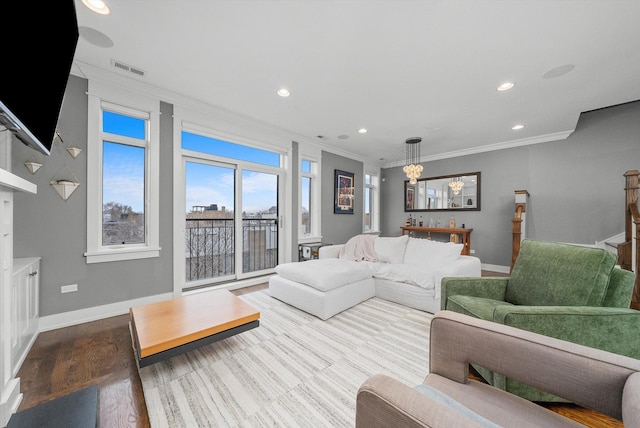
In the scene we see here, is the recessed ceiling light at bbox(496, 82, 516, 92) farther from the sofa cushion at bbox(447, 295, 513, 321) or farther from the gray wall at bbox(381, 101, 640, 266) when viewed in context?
the gray wall at bbox(381, 101, 640, 266)

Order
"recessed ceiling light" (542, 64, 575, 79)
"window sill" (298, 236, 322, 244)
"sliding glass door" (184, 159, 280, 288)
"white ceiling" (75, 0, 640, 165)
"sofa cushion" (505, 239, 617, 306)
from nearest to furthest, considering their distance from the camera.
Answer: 1. "sofa cushion" (505, 239, 617, 306)
2. "white ceiling" (75, 0, 640, 165)
3. "recessed ceiling light" (542, 64, 575, 79)
4. "sliding glass door" (184, 159, 280, 288)
5. "window sill" (298, 236, 322, 244)

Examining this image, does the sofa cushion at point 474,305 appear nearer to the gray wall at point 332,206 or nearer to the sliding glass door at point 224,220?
the sliding glass door at point 224,220

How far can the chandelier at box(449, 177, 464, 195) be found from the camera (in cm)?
564

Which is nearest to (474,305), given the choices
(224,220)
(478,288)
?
(478,288)

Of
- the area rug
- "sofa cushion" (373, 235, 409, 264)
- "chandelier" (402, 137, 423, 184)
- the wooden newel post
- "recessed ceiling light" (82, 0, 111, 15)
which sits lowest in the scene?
the area rug

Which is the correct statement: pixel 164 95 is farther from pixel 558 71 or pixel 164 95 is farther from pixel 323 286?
pixel 558 71

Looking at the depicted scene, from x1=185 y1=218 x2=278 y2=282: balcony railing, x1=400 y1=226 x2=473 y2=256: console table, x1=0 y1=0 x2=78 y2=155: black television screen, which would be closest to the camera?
x1=0 y1=0 x2=78 y2=155: black television screen

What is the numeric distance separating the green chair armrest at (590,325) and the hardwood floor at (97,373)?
46 centimetres

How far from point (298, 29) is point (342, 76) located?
0.80 metres

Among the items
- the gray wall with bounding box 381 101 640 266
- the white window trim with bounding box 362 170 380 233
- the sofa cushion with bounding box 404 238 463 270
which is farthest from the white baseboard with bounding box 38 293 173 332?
the gray wall with bounding box 381 101 640 266

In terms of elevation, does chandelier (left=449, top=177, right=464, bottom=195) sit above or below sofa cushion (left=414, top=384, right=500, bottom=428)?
above

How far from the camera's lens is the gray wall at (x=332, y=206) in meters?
5.36

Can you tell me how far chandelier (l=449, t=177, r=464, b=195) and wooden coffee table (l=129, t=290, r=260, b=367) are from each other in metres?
5.46

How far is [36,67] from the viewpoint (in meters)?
1.15
